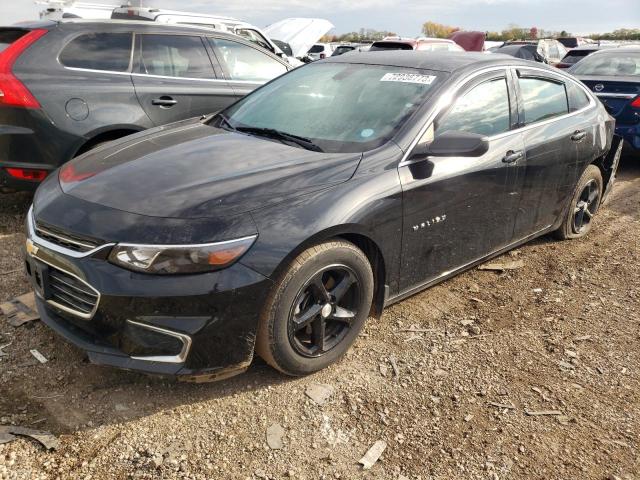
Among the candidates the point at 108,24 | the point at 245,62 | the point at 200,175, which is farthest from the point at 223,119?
Answer: the point at 245,62

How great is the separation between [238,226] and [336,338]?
89cm

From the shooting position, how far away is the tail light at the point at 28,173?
171 inches

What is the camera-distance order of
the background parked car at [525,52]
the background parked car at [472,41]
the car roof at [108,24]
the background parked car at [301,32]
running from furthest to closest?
the background parked car at [472,41] → the background parked car at [525,52] → the background parked car at [301,32] → the car roof at [108,24]

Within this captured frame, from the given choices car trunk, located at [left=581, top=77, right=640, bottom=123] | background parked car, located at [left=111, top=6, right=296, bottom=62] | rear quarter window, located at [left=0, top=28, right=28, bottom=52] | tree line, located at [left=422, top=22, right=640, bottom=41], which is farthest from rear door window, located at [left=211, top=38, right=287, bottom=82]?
tree line, located at [left=422, top=22, right=640, bottom=41]

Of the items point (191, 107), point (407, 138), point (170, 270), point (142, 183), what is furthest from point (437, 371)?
point (191, 107)

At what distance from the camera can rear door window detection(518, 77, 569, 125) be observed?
390 centimetres

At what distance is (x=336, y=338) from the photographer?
2951 mm

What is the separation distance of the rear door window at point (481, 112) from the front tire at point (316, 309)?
1.01 m

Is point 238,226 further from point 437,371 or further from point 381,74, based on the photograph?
point 381,74

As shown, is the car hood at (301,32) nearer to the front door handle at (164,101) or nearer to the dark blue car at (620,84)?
the dark blue car at (620,84)

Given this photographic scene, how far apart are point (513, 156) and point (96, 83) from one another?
3397 millimetres

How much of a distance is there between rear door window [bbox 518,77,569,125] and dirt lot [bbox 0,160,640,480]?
1391mm

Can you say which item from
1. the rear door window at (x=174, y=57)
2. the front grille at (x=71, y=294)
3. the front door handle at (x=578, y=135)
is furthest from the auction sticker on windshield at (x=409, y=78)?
the rear door window at (x=174, y=57)

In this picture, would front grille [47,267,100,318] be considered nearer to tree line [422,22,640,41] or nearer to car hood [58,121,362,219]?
car hood [58,121,362,219]
